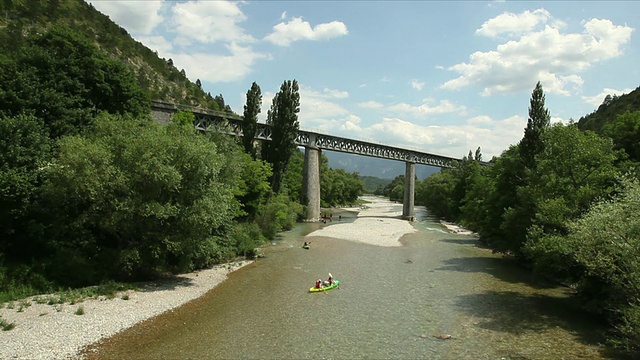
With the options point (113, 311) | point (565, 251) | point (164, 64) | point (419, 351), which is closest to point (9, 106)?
point (113, 311)

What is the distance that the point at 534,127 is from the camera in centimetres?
3584

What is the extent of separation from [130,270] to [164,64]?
326 feet

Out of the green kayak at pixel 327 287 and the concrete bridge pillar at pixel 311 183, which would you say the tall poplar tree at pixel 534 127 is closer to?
the green kayak at pixel 327 287

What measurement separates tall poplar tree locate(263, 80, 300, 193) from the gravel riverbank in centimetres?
3139

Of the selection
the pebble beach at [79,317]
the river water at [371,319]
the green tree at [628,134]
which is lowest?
the river water at [371,319]

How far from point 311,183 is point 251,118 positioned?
20.6 meters

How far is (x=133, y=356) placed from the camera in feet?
45.6

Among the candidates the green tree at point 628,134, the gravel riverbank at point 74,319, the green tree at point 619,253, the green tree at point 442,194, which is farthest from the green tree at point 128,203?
the green tree at point 442,194

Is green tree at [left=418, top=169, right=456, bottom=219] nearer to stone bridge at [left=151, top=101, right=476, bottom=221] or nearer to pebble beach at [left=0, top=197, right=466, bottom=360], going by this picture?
stone bridge at [left=151, top=101, right=476, bottom=221]

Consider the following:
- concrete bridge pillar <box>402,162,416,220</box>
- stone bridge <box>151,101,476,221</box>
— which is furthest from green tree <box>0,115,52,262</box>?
concrete bridge pillar <box>402,162,416,220</box>

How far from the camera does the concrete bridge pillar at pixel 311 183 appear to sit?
219 ft

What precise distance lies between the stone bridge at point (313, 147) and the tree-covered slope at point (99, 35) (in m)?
19.2

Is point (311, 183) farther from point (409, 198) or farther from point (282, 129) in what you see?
point (409, 198)

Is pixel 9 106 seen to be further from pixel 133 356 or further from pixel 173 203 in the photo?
pixel 133 356
